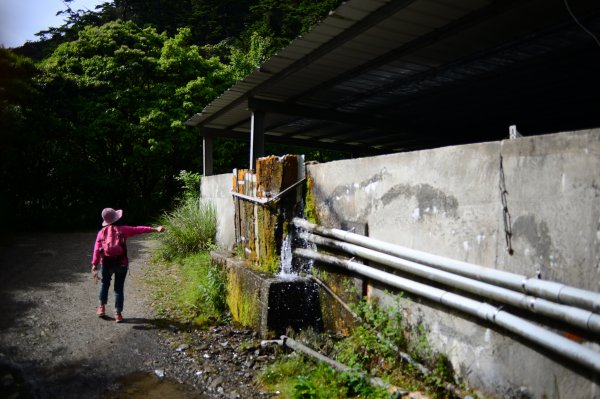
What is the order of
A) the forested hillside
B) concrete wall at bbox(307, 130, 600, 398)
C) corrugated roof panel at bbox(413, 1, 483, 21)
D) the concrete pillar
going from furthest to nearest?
1. the forested hillside
2. the concrete pillar
3. corrugated roof panel at bbox(413, 1, 483, 21)
4. concrete wall at bbox(307, 130, 600, 398)

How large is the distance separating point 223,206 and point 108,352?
397 centimetres

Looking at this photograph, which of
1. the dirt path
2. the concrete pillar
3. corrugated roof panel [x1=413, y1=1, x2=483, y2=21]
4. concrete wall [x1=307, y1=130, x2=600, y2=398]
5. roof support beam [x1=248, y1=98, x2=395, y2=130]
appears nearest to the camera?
concrete wall [x1=307, y1=130, x2=600, y2=398]

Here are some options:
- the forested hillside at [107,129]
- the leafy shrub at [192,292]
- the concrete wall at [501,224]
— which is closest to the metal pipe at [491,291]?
the concrete wall at [501,224]

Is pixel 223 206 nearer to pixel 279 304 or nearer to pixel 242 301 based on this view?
pixel 242 301

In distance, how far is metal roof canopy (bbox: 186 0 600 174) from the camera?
421cm

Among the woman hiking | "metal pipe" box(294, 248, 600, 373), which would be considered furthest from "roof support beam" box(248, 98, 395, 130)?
"metal pipe" box(294, 248, 600, 373)

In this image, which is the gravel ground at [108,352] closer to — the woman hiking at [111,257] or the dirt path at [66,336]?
the dirt path at [66,336]

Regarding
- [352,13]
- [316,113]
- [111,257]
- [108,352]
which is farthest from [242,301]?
[316,113]

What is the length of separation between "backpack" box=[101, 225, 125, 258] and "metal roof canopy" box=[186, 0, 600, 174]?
120 inches

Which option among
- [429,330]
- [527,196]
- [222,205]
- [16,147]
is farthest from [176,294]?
[16,147]

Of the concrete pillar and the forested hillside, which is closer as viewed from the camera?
the concrete pillar

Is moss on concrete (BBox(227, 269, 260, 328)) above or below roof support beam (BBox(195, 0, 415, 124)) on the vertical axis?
below

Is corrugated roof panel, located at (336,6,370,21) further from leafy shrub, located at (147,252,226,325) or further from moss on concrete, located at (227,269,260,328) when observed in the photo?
leafy shrub, located at (147,252,226,325)

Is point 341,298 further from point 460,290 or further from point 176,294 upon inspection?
point 176,294
